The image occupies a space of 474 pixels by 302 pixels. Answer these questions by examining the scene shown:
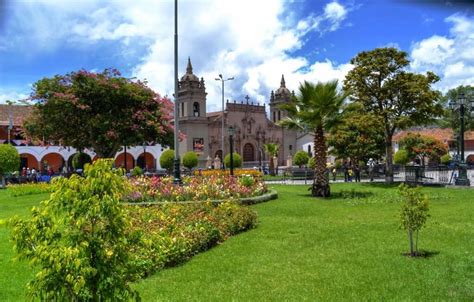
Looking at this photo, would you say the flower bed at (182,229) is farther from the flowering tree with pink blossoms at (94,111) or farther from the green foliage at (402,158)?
the green foliage at (402,158)

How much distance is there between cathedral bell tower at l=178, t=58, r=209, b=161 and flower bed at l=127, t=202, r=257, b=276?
158ft

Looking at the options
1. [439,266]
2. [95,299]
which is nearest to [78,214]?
[95,299]

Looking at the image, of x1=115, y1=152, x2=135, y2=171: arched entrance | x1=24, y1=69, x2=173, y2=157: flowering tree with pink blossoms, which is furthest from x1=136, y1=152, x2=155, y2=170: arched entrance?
x1=24, y1=69, x2=173, y2=157: flowering tree with pink blossoms

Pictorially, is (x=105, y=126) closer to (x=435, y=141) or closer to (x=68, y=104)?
(x=68, y=104)

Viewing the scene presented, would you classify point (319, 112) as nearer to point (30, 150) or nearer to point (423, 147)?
point (423, 147)

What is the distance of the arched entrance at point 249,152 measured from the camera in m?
67.2

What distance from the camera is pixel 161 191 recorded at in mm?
14547

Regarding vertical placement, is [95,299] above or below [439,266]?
above

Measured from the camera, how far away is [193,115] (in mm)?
60156

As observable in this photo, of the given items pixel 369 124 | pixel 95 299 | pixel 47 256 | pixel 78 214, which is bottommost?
pixel 95 299

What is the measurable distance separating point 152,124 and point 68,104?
13.0 ft

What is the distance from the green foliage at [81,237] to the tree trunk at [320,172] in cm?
1419

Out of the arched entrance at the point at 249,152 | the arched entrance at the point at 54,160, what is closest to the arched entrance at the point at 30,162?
the arched entrance at the point at 54,160

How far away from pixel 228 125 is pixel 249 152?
9314 mm
